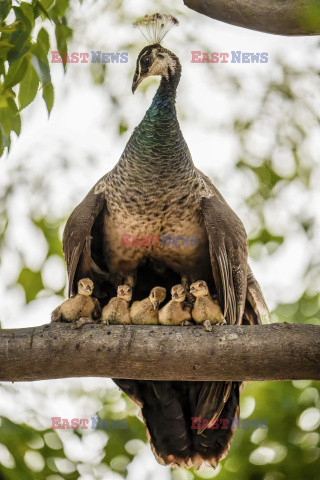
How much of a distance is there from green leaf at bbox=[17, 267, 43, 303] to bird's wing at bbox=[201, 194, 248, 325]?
5.24 feet

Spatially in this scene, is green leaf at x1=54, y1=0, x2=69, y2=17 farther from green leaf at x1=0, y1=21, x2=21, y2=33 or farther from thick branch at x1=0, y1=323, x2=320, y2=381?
thick branch at x1=0, y1=323, x2=320, y2=381

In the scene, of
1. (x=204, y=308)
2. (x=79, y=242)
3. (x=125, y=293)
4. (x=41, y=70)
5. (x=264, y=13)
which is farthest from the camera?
(x=79, y=242)

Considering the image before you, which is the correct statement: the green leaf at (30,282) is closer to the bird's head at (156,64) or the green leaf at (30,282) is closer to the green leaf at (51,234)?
the green leaf at (51,234)

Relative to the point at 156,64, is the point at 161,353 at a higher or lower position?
lower

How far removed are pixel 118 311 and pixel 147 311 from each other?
0.20 m

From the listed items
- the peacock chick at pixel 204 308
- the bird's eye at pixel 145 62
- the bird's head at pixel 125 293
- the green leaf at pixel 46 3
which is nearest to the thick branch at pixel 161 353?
the peacock chick at pixel 204 308

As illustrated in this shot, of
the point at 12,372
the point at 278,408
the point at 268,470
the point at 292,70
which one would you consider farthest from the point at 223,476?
the point at 292,70

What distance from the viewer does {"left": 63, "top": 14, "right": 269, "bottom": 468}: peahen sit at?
405 cm

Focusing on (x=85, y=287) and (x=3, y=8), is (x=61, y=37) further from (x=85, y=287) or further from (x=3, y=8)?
(x=85, y=287)

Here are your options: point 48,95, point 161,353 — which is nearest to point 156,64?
point 48,95

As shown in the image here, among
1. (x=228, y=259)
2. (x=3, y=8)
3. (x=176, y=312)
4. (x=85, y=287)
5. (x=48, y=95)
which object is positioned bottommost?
(x=176, y=312)

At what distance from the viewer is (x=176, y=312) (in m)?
3.77

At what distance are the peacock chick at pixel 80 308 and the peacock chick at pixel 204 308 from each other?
57 centimetres

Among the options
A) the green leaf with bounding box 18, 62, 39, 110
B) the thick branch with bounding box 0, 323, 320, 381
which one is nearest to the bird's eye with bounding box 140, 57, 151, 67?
the green leaf with bounding box 18, 62, 39, 110
